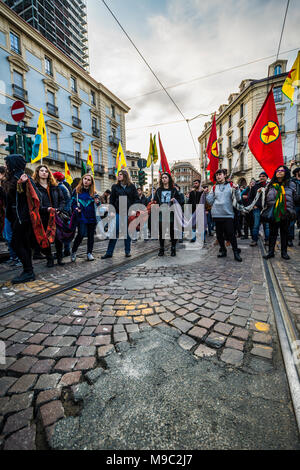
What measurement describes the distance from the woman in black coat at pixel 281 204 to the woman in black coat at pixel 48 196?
4.48 m

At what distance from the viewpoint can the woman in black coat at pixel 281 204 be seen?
448cm

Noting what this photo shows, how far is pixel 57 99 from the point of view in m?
22.7

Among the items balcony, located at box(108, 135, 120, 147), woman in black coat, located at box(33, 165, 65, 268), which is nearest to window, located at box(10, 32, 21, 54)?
balcony, located at box(108, 135, 120, 147)

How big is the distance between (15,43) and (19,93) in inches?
174

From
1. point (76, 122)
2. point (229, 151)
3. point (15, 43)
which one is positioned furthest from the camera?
point (229, 151)

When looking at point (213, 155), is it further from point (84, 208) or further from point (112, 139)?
point (112, 139)

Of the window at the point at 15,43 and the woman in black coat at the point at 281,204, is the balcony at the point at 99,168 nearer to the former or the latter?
the window at the point at 15,43

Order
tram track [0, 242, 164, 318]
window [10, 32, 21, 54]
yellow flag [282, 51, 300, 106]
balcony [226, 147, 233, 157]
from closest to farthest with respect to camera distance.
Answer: tram track [0, 242, 164, 318] < yellow flag [282, 51, 300, 106] < window [10, 32, 21, 54] < balcony [226, 147, 233, 157]

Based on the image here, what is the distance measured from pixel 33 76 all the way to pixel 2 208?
2247 centimetres

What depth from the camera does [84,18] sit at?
5072 cm

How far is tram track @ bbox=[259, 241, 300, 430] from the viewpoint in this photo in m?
1.26

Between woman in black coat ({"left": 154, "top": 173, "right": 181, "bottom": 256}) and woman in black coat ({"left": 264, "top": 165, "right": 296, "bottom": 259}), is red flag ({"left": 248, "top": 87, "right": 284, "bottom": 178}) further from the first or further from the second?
woman in black coat ({"left": 154, "top": 173, "right": 181, "bottom": 256})

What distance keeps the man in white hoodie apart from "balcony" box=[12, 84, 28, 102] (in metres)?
21.8

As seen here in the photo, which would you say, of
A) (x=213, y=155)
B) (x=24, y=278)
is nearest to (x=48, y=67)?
(x=213, y=155)
